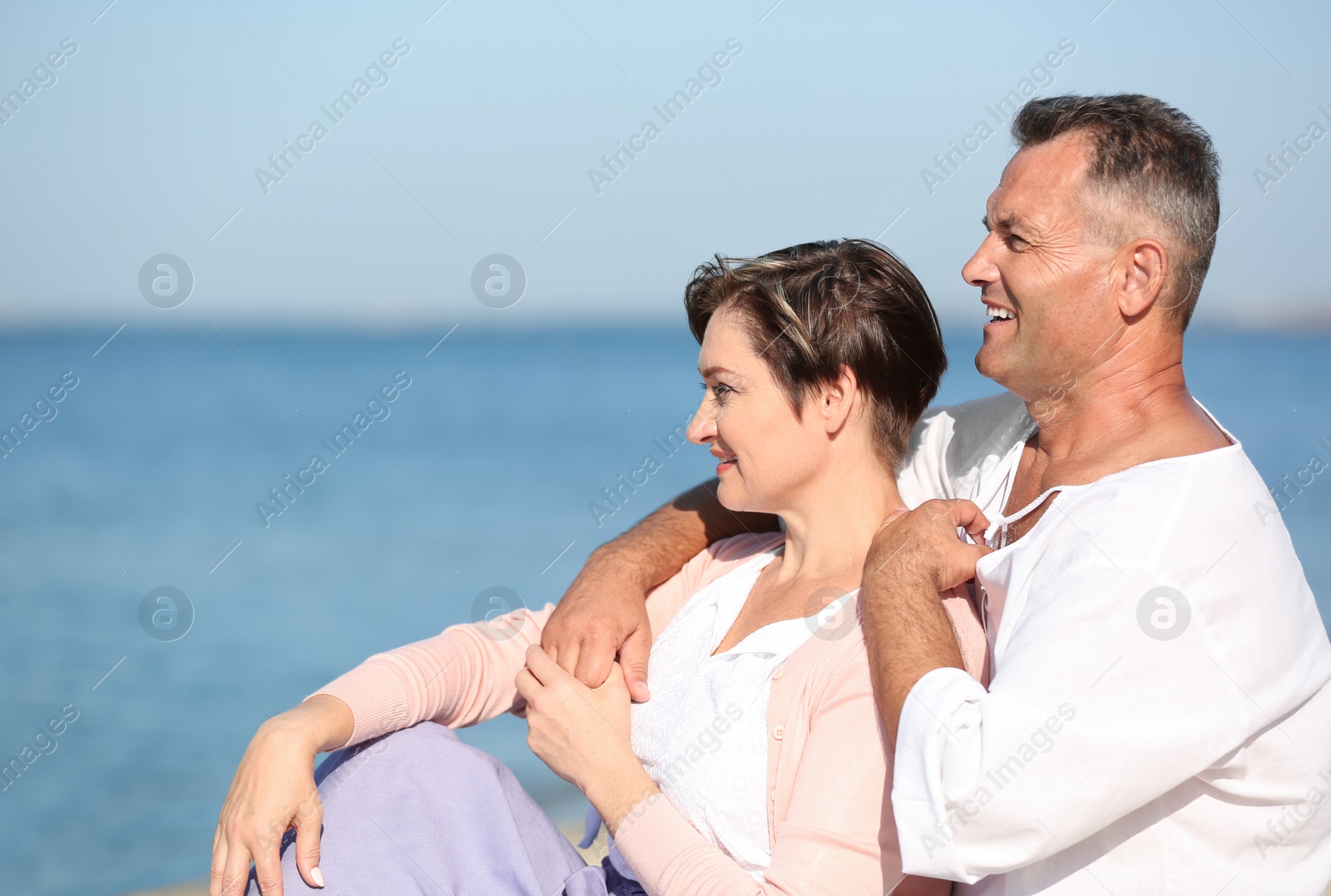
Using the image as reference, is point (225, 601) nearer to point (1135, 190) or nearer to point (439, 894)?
point (439, 894)

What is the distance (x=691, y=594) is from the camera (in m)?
2.56

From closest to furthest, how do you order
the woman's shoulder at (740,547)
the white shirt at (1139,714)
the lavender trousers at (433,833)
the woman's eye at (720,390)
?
the white shirt at (1139,714) → the lavender trousers at (433,833) → the woman's eye at (720,390) → the woman's shoulder at (740,547)

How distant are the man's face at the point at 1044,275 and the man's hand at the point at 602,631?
2.75ft

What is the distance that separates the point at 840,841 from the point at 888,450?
32.9 inches

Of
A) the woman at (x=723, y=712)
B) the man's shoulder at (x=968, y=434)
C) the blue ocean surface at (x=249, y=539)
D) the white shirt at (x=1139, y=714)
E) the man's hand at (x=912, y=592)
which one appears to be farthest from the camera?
the blue ocean surface at (x=249, y=539)

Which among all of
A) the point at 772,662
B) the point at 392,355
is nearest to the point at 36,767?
the point at 772,662

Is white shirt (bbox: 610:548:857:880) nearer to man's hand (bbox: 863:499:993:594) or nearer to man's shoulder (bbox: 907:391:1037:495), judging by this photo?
man's hand (bbox: 863:499:993:594)

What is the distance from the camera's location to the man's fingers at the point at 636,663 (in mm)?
2262

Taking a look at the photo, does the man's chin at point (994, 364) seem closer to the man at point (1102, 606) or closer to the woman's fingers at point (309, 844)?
the man at point (1102, 606)

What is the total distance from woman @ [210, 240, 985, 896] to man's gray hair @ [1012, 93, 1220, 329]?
1.35ft

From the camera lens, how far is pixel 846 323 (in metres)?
2.22

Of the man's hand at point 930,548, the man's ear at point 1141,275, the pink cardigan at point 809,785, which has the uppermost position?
the man's ear at point 1141,275

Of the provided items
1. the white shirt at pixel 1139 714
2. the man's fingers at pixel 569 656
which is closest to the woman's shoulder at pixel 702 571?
the man's fingers at pixel 569 656

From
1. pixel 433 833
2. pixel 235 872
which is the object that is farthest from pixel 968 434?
pixel 235 872
